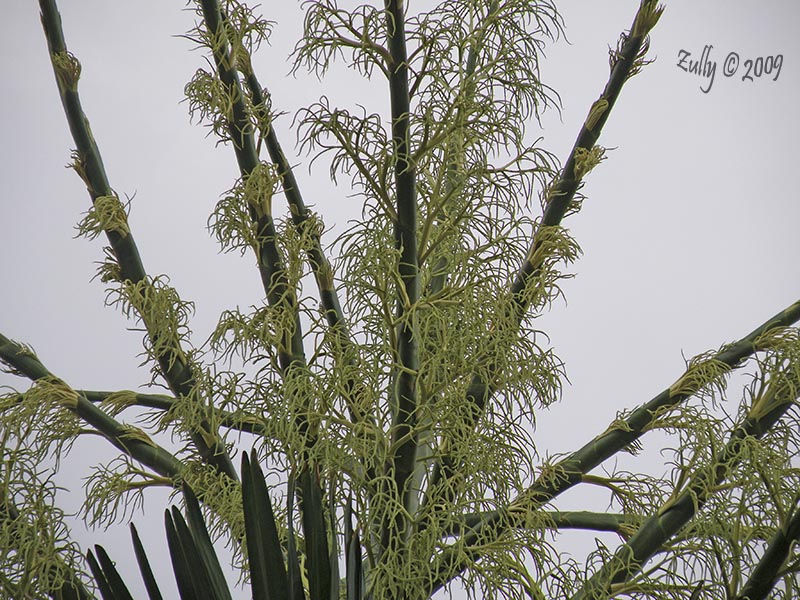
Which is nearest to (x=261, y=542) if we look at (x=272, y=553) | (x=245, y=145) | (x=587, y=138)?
(x=272, y=553)

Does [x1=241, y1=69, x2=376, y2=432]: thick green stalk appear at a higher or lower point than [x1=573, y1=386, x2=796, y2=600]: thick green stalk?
higher

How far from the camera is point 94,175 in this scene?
0.63m

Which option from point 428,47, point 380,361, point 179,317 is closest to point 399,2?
point 428,47

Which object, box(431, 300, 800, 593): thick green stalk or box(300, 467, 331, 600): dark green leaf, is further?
box(431, 300, 800, 593): thick green stalk

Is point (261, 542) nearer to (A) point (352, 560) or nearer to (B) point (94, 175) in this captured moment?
(A) point (352, 560)

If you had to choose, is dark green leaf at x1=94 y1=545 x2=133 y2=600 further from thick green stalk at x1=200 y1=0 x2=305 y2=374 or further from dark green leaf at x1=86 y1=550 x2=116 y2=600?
thick green stalk at x1=200 y1=0 x2=305 y2=374

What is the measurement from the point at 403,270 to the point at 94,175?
287 millimetres

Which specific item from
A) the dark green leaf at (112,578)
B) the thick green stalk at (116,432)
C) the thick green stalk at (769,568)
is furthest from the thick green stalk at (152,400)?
the thick green stalk at (769,568)

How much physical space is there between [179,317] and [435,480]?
0.19 metres

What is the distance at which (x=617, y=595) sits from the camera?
474 millimetres

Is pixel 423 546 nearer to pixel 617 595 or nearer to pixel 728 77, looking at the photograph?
pixel 617 595

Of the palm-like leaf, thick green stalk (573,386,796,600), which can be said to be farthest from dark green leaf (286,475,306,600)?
thick green stalk (573,386,796,600)

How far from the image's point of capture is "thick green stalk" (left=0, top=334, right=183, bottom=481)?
23.5 inches

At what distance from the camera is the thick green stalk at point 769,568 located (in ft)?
1.20
